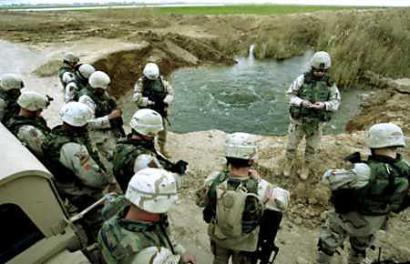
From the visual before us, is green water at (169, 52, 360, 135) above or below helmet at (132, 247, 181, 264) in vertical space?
below

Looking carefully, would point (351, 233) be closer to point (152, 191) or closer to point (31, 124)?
point (152, 191)

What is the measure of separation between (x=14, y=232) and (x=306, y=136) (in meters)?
4.18

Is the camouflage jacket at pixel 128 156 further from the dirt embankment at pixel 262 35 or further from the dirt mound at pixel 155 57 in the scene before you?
the dirt embankment at pixel 262 35

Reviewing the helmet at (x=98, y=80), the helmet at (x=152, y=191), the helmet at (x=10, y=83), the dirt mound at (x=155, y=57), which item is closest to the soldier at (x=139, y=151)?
the helmet at (x=152, y=191)

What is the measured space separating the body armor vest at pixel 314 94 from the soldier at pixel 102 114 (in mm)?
2500

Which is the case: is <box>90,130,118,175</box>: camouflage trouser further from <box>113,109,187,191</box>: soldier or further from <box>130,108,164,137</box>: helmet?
<box>130,108,164,137</box>: helmet

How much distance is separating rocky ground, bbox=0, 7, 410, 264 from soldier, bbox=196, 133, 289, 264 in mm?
1319

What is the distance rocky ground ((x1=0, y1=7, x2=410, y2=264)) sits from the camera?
15.1 ft

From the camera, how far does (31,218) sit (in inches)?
97.8

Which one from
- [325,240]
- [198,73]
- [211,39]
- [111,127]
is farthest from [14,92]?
[211,39]

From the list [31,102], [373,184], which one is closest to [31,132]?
[31,102]

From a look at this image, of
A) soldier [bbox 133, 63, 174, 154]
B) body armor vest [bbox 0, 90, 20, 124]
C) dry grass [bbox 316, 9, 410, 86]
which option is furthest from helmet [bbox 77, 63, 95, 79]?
dry grass [bbox 316, 9, 410, 86]

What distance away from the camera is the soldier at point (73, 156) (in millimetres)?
3246

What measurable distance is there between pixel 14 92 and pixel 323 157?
4.72 m
